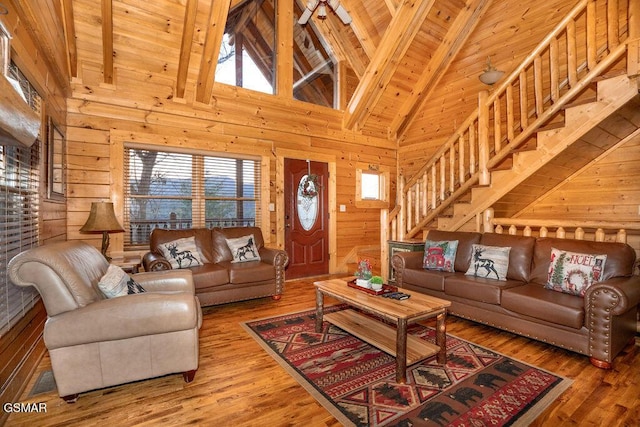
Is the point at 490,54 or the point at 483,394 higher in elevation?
the point at 490,54

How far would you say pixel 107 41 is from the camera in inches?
142

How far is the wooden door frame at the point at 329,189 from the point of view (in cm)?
522

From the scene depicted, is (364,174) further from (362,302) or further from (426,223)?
(362,302)

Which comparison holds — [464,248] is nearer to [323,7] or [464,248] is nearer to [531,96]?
[531,96]

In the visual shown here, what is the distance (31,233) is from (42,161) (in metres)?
0.69

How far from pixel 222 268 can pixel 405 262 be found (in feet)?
7.09

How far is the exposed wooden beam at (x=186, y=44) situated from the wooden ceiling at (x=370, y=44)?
1 centimetres

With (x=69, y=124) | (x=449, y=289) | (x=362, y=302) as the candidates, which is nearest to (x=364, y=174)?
(x=449, y=289)

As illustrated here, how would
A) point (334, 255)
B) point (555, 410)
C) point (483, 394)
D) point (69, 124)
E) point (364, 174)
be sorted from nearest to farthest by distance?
point (555, 410), point (483, 394), point (69, 124), point (334, 255), point (364, 174)

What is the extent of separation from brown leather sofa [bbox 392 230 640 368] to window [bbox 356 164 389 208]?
247 cm

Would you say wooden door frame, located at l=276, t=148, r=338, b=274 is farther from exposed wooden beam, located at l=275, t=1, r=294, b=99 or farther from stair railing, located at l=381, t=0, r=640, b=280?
stair railing, located at l=381, t=0, r=640, b=280

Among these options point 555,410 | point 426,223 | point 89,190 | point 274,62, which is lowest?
point 555,410

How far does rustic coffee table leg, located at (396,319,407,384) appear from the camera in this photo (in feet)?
7.15

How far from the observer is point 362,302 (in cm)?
252
